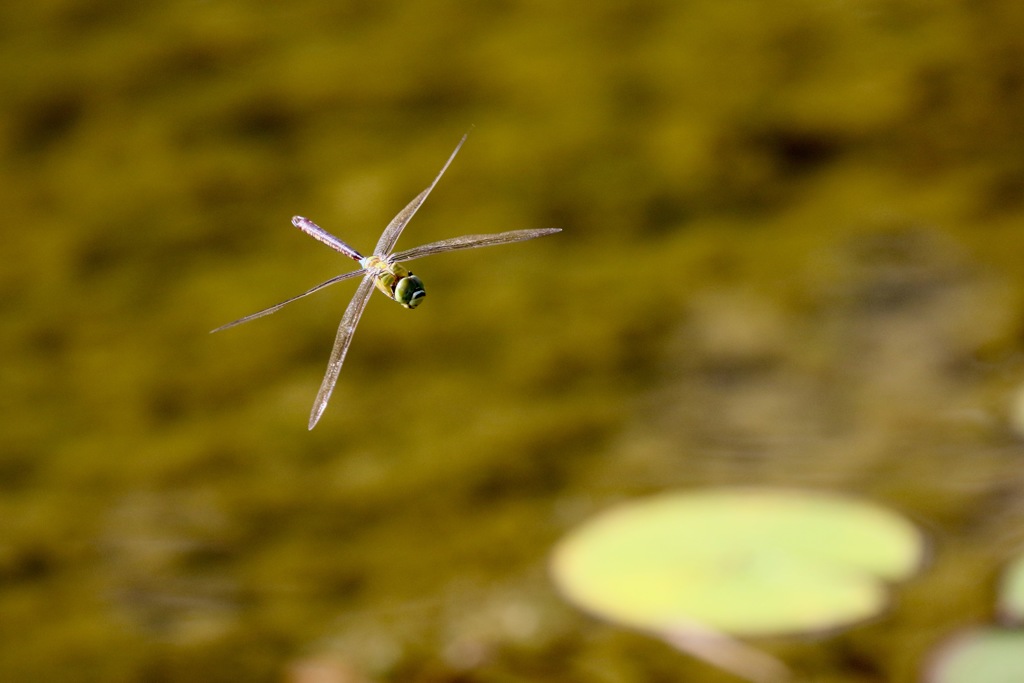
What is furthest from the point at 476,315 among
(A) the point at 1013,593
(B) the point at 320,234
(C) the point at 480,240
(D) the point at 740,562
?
(C) the point at 480,240

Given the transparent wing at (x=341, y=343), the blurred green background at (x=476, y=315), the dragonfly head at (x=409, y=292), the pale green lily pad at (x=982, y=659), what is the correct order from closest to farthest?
the transparent wing at (x=341, y=343) → the dragonfly head at (x=409, y=292) → the pale green lily pad at (x=982, y=659) → the blurred green background at (x=476, y=315)

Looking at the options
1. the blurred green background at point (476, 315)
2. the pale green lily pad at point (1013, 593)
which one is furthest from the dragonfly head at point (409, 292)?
the pale green lily pad at point (1013, 593)

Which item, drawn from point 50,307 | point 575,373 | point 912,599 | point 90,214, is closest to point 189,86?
point 90,214

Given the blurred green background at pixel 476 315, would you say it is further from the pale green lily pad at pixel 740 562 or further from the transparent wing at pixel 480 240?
the transparent wing at pixel 480 240

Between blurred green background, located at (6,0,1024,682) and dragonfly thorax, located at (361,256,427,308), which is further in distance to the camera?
blurred green background, located at (6,0,1024,682)

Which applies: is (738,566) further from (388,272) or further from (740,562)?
(388,272)

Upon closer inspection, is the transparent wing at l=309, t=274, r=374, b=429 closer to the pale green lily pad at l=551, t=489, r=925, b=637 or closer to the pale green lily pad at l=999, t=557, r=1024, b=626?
the pale green lily pad at l=551, t=489, r=925, b=637

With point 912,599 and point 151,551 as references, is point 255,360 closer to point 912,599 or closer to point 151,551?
point 151,551

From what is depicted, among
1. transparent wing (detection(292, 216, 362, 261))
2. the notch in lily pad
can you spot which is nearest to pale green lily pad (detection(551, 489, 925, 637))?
the notch in lily pad
